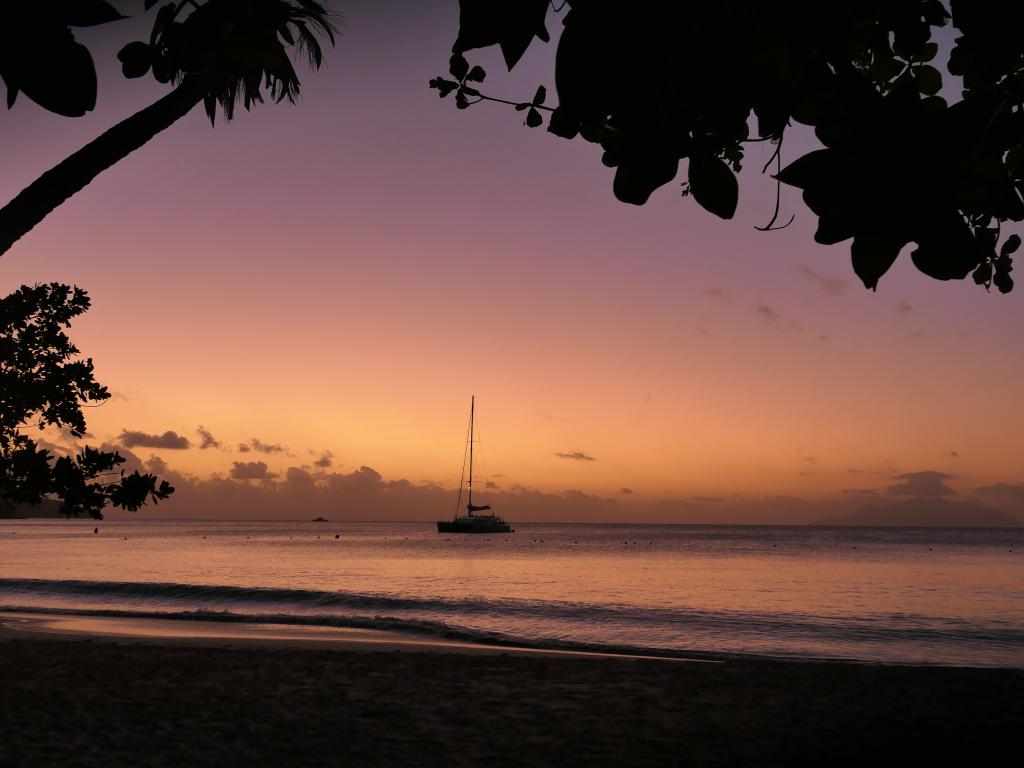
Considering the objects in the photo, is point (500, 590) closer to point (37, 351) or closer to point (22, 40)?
point (37, 351)

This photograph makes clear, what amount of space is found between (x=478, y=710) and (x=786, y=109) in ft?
36.2

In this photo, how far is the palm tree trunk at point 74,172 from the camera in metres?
2.81

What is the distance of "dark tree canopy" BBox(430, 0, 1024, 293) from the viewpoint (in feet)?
3.77

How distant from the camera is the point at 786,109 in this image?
4.42 ft

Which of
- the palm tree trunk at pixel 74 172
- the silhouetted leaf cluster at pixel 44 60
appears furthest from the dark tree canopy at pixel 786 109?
the palm tree trunk at pixel 74 172

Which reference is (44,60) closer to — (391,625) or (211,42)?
(211,42)

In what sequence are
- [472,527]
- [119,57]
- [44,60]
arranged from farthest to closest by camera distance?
[472,527], [119,57], [44,60]

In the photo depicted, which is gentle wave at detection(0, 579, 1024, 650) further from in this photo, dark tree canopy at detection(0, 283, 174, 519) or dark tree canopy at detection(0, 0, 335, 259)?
dark tree canopy at detection(0, 0, 335, 259)

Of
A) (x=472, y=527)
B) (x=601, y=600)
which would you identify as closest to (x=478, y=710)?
(x=601, y=600)

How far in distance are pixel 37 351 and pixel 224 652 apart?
10970 mm

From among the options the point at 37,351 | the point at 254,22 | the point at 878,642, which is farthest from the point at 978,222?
the point at 878,642

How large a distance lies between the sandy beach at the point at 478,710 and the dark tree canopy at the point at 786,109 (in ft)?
28.0

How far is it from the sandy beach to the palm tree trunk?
276 inches

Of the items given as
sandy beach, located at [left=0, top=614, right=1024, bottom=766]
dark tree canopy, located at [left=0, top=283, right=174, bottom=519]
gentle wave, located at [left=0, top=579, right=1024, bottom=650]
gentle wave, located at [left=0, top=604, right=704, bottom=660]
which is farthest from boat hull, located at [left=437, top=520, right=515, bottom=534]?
dark tree canopy, located at [left=0, top=283, right=174, bottom=519]
